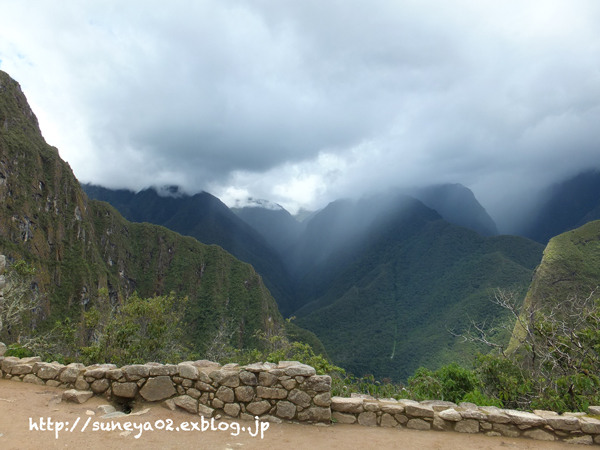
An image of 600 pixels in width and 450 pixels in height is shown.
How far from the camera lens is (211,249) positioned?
14775 cm

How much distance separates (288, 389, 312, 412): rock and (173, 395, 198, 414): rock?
200 cm

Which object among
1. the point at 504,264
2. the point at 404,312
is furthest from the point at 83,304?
the point at 504,264

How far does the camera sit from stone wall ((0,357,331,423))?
6.39m

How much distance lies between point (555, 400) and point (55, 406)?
1116 cm

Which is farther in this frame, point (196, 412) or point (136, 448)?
point (196, 412)

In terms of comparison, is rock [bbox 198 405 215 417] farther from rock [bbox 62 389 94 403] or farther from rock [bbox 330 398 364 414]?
rock [bbox 62 389 94 403]

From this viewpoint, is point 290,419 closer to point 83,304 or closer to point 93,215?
point 83,304

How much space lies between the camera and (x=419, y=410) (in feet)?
20.9

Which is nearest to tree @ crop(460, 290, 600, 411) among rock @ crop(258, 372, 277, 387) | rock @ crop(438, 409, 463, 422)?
rock @ crop(438, 409, 463, 422)

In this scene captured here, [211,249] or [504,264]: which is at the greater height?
[211,249]

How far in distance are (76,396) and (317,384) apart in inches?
205

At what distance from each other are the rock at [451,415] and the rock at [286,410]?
2.96 meters

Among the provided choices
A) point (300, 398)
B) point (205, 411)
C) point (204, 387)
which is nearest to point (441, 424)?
point (300, 398)

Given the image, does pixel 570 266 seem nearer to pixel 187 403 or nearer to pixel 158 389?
pixel 187 403
